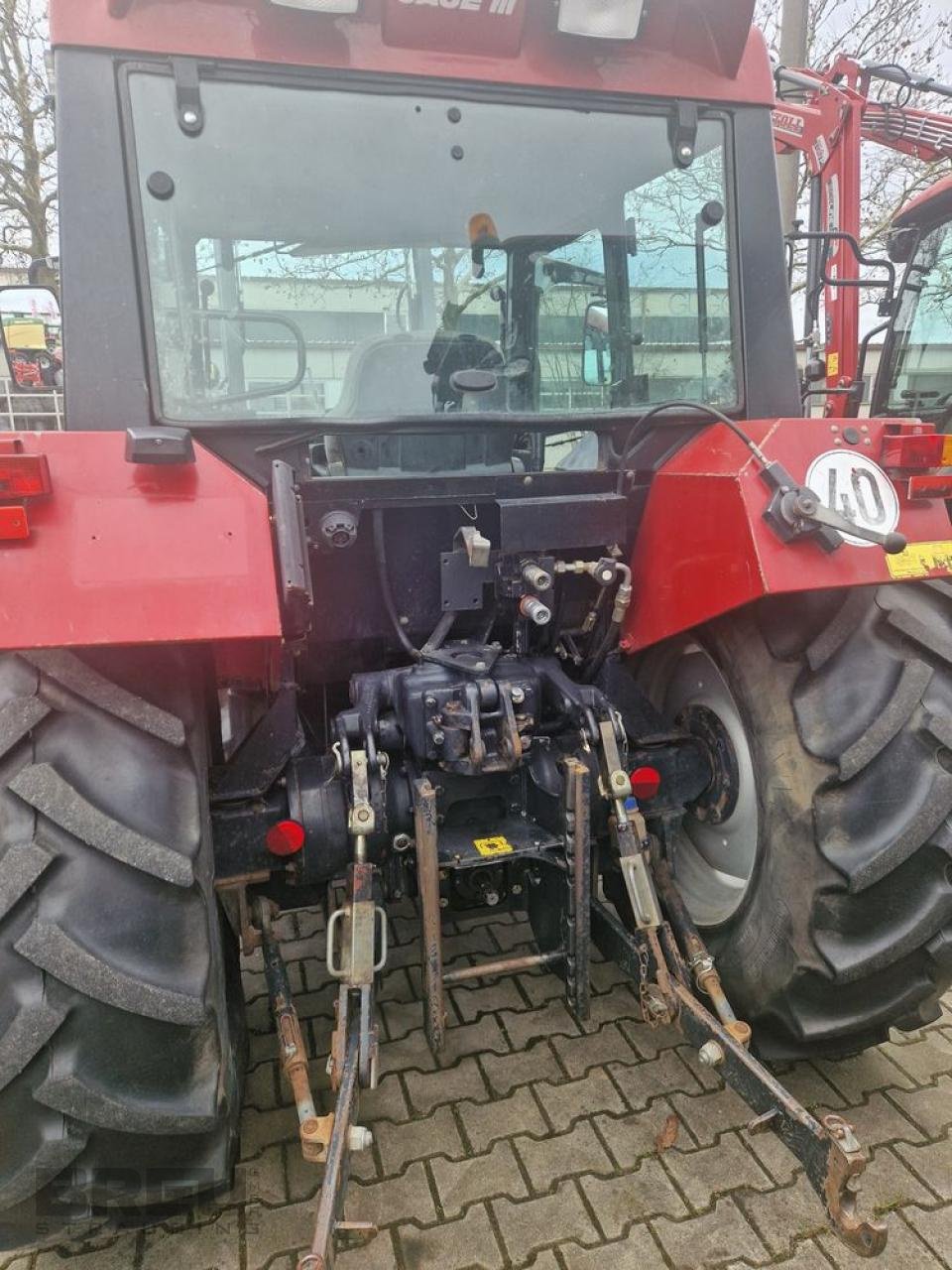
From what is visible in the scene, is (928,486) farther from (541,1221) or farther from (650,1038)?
(541,1221)

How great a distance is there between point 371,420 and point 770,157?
1.25m

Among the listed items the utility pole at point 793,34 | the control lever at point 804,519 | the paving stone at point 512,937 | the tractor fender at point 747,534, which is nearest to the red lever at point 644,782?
the tractor fender at point 747,534

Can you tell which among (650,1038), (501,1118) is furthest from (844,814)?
(501,1118)

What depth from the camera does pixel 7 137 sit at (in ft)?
28.2

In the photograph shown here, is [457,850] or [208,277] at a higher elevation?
[208,277]

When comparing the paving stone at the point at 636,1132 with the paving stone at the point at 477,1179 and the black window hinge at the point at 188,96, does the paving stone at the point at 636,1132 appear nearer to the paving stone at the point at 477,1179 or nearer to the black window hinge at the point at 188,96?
the paving stone at the point at 477,1179

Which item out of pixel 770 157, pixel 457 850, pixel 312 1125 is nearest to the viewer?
pixel 312 1125

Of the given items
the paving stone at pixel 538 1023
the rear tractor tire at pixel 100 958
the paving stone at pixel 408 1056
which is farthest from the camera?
the paving stone at pixel 538 1023

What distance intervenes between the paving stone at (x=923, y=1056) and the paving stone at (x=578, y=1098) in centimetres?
73

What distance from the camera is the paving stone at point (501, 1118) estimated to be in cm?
212

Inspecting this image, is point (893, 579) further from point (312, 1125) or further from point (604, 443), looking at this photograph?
point (312, 1125)

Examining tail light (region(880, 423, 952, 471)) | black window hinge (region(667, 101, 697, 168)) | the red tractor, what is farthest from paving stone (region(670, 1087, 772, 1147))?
black window hinge (region(667, 101, 697, 168))

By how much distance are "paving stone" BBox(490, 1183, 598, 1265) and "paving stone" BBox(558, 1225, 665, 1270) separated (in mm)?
26

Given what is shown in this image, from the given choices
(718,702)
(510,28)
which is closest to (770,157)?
(510,28)
